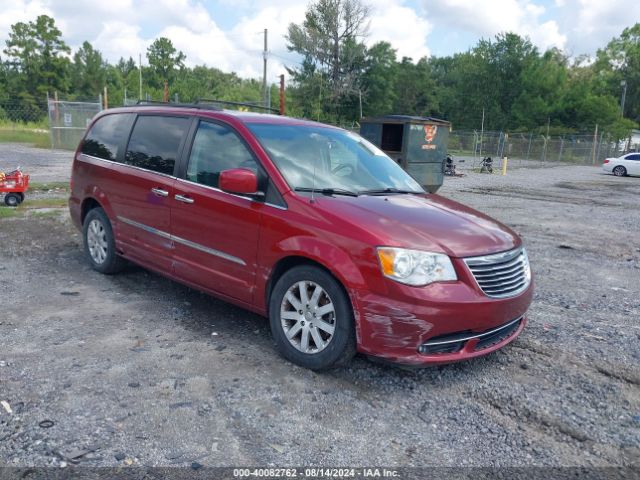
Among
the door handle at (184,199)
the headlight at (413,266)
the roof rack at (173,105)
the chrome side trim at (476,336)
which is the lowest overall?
the chrome side trim at (476,336)

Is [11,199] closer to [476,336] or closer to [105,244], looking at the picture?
[105,244]

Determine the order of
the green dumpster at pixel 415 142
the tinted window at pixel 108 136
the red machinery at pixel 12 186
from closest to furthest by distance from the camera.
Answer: the tinted window at pixel 108 136
the red machinery at pixel 12 186
the green dumpster at pixel 415 142

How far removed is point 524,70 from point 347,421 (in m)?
68.5

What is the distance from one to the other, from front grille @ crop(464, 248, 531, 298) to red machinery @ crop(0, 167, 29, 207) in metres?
9.14

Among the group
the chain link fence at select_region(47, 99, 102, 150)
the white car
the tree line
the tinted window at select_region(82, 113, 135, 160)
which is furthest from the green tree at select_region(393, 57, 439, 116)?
the tinted window at select_region(82, 113, 135, 160)

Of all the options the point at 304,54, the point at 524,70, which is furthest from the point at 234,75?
the point at 524,70

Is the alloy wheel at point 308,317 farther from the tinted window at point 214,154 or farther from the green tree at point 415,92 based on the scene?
the green tree at point 415,92

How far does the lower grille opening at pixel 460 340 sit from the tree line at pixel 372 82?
50.3 metres

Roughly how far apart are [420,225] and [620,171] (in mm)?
31831

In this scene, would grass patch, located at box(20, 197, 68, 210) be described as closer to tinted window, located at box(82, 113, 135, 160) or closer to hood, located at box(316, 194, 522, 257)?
tinted window, located at box(82, 113, 135, 160)

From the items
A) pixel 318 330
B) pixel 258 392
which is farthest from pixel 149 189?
pixel 258 392

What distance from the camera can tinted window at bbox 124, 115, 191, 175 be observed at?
16.5 ft

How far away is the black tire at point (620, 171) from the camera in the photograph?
1215 inches

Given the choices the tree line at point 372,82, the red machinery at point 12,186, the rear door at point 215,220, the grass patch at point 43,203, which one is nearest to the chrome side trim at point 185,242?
the rear door at point 215,220
